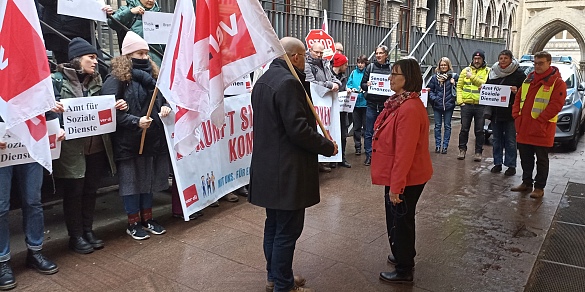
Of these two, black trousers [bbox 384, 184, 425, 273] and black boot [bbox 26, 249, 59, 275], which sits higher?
black trousers [bbox 384, 184, 425, 273]

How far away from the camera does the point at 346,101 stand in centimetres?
796

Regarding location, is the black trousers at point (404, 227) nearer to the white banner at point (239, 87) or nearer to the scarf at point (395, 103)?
the scarf at point (395, 103)

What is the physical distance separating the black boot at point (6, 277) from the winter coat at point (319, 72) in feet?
14.6

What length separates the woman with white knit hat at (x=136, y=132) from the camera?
4.46m

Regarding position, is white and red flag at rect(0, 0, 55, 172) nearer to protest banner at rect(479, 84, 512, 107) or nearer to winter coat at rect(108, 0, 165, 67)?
winter coat at rect(108, 0, 165, 67)

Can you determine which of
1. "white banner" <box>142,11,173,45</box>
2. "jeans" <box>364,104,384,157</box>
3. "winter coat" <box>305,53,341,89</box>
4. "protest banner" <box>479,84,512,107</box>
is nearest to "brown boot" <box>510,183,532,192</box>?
"protest banner" <box>479,84,512,107</box>

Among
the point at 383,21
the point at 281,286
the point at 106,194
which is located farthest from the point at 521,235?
the point at 383,21

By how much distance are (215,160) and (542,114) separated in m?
4.24

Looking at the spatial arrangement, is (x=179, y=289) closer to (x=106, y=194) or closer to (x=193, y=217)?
(x=193, y=217)

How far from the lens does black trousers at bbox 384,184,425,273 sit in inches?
149

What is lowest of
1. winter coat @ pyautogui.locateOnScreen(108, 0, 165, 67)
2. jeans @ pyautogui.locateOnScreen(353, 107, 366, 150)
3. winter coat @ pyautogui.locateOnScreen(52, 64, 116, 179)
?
jeans @ pyautogui.locateOnScreen(353, 107, 366, 150)

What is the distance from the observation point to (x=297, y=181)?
3299 millimetres

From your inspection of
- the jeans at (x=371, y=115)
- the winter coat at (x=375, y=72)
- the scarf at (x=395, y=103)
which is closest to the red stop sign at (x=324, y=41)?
the winter coat at (x=375, y=72)

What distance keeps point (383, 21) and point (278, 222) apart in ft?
49.5
